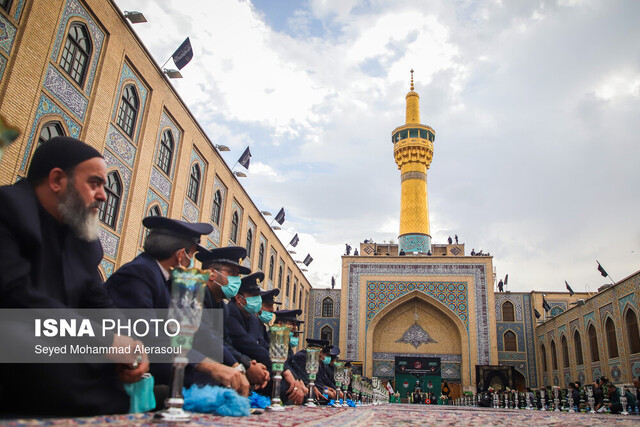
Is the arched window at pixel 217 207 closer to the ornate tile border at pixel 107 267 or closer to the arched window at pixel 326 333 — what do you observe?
the ornate tile border at pixel 107 267

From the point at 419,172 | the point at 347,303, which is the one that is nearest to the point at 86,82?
the point at 347,303

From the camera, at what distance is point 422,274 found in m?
20.6

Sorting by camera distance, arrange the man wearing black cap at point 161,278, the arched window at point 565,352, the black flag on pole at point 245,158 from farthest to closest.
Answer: the arched window at point 565,352, the black flag on pole at point 245,158, the man wearing black cap at point 161,278

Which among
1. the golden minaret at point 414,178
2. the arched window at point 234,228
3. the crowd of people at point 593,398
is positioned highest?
the golden minaret at point 414,178

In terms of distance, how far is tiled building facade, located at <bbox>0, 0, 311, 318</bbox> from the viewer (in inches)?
237

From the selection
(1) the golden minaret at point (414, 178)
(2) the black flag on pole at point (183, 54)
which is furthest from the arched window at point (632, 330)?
(2) the black flag on pole at point (183, 54)

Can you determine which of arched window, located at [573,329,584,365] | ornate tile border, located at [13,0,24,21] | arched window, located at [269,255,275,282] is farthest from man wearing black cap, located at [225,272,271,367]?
arched window, located at [573,329,584,365]

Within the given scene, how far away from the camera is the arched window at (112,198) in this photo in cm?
801

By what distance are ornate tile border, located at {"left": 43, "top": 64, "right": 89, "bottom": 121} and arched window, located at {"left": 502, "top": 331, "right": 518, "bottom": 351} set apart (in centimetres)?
2042

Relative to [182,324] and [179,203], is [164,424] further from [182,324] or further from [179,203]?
[179,203]

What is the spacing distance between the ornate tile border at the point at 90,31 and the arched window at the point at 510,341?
67.1 ft

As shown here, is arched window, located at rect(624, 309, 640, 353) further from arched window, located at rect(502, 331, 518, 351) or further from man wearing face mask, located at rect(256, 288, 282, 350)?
man wearing face mask, located at rect(256, 288, 282, 350)

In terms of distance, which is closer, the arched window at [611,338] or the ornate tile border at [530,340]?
the arched window at [611,338]

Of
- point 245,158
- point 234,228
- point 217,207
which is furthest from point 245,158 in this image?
point 234,228
